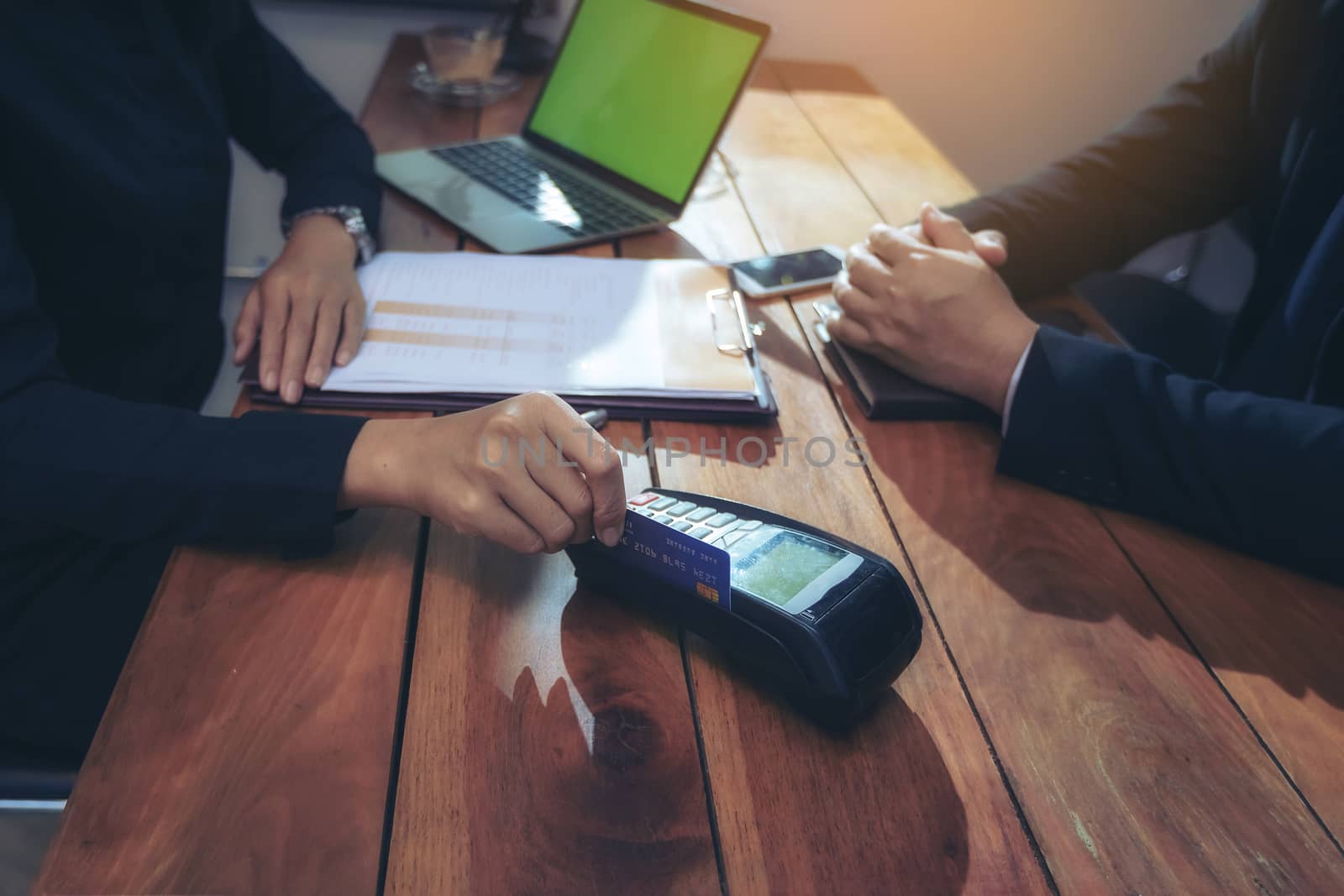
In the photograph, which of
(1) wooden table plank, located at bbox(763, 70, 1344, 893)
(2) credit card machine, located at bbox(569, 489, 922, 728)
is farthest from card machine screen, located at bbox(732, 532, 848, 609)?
(1) wooden table plank, located at bbox(763, 70, 1344, 893)

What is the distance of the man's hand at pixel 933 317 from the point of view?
0.73 metres

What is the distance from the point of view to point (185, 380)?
93cm

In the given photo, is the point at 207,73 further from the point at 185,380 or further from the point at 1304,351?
the point at 1304,351

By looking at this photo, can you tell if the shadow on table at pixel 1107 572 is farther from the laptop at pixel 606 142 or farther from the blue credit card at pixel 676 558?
the laptop at pixel 606 142

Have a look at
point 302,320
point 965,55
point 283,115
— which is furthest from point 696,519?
point 965,55

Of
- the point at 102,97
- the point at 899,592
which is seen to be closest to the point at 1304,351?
the point at 899,592

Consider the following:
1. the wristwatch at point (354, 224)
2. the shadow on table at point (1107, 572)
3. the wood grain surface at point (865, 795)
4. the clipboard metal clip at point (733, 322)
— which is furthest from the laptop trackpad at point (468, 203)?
the wood grain surface at point (865, 795)

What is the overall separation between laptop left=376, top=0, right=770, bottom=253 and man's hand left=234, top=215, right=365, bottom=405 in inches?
7.3

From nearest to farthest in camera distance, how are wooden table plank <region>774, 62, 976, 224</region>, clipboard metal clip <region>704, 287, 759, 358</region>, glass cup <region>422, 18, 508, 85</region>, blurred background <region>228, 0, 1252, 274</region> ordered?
clipboard metal clip <region>704, 287, 759, 358</region>, wooden table plank <region>774, 62, 976, 224</region>, glass cup <region>422, 18, 508, 85</region>, blurred background <region>228, 0, 1252, 274</region>

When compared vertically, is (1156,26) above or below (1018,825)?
above

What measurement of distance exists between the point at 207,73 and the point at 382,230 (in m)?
0.25

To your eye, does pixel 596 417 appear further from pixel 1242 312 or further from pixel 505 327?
pixel 1242 312

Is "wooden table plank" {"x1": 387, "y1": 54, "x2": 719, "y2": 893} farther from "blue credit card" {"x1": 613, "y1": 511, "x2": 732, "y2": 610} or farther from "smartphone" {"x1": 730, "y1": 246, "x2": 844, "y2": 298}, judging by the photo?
"smartphone" {"x1": 730, "y1": 246, "x2": 844, "y2": 298}

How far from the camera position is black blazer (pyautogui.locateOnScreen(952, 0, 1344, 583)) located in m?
0.64
